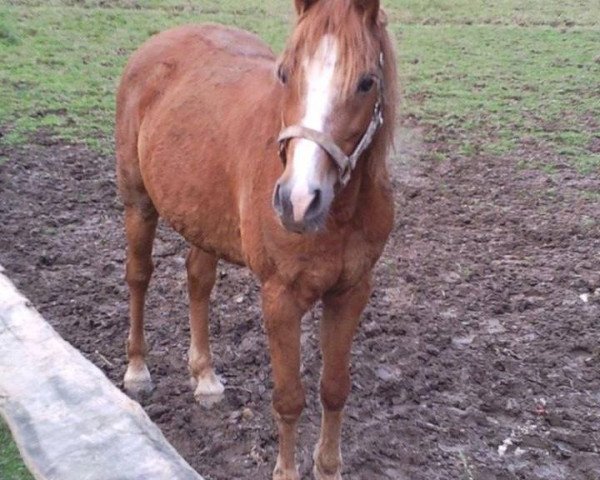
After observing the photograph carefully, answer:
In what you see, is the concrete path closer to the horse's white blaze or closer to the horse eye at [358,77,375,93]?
the horse's white blaze

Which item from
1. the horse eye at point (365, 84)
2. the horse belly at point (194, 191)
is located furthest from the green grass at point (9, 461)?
the horse eye at point (365, 84)

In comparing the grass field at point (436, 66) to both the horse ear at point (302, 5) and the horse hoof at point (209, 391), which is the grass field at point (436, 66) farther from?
the horse ear at point (302, 5)

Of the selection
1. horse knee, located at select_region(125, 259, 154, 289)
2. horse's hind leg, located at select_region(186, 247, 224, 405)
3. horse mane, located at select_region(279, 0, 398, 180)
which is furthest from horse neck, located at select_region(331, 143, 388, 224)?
horse knee, located at select_region(125, 259, 154, 289)

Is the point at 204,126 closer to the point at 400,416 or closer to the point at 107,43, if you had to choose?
the point at 400,416

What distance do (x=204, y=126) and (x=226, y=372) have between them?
1.30 meters

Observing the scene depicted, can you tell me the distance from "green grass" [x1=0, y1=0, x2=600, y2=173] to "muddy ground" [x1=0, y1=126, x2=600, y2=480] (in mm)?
935

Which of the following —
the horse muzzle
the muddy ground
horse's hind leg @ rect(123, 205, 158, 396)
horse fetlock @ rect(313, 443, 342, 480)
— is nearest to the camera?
the horse muzzle

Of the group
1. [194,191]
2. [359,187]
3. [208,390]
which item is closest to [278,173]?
[359,187]

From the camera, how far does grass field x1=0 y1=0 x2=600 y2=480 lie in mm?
7500

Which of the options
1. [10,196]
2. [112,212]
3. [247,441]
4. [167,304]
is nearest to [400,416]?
[247,441]

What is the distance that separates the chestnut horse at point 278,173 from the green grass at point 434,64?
10.8 feet

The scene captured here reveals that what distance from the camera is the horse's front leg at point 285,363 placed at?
3.04 metres

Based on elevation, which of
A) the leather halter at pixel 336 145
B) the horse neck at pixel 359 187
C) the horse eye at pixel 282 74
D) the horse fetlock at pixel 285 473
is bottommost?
the horse fetlock at pixel 285 473

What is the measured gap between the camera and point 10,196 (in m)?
6.14
